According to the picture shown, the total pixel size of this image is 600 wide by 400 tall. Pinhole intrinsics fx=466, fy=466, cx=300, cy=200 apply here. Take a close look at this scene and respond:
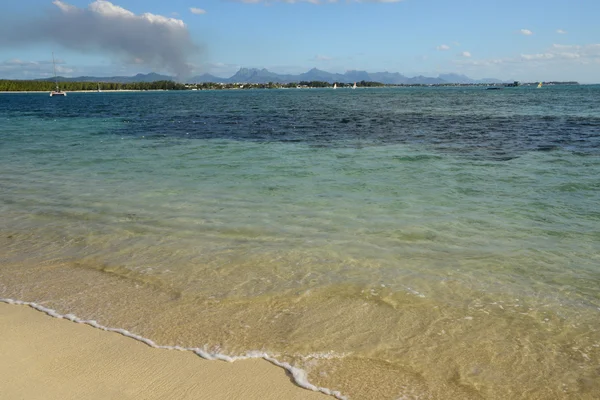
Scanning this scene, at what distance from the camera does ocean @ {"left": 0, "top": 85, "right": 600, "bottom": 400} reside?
452 centimetres

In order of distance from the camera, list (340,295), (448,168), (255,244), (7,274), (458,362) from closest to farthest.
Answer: (458,362) < (340,295) < (7,274) < (255,244) < (448,168)

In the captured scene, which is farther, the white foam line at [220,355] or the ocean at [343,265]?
the ocean at [343,265]

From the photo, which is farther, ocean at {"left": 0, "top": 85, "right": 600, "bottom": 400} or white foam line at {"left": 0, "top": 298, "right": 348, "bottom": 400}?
ocean at {"left": 0, "top": 85, "right": 600, "bottom": 400}

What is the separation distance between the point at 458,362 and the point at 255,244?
413cm

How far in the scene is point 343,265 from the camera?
22.6 ft

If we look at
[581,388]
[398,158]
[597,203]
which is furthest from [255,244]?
[398,158]

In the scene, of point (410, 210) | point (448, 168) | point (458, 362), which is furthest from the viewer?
point (448, 168)

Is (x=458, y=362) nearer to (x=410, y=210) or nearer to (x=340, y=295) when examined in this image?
(x=340, y=295)

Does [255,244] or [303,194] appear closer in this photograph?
[255,244]

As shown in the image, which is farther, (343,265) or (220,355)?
(343,265)

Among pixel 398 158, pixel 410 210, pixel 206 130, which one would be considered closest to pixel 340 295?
pixel 410 210

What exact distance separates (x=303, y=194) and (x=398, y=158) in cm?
684

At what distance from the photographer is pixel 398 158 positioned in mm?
17141

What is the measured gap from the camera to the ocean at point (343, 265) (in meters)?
4.52
